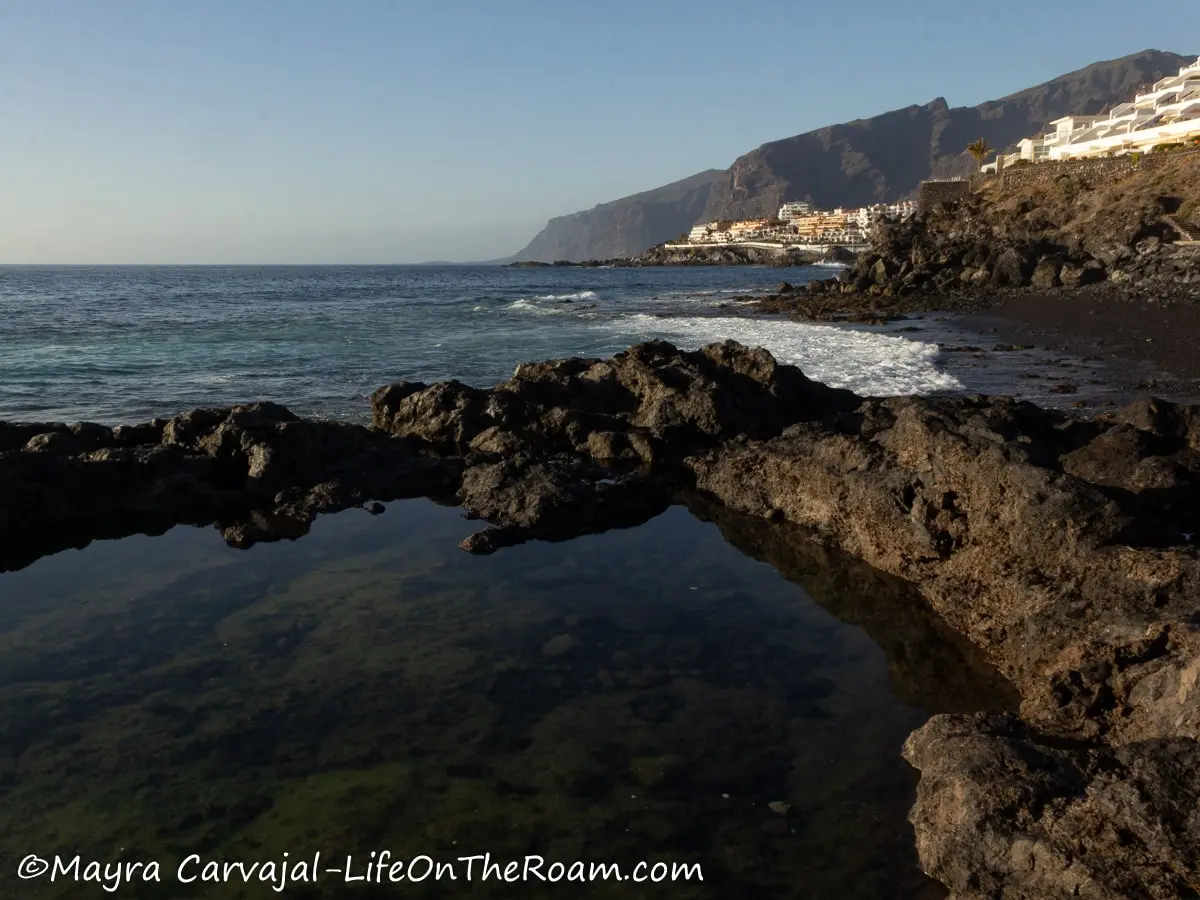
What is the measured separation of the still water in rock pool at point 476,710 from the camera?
5809 millimetres

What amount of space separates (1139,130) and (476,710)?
3419 inches

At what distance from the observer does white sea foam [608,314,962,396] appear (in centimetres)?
2336

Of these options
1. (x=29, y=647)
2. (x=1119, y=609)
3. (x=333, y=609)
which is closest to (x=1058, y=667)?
(x=1119, y=609)

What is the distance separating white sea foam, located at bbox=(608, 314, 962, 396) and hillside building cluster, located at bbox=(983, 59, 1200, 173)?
43616 mm

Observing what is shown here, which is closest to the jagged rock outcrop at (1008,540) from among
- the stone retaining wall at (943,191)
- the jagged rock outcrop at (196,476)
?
the jagged rock outcrop at (196,476)

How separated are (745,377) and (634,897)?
12022mm

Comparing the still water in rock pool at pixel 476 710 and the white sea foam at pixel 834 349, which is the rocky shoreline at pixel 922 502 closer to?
the still water in rock pool at pixel 476 710

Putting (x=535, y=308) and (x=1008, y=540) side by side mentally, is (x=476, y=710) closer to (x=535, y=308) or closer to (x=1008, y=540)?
(x=1008, y=540)

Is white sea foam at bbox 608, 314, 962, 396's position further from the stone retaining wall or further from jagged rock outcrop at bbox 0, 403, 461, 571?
the stone retaining wall

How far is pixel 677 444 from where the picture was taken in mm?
14750

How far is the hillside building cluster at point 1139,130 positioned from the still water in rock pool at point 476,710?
230 feet

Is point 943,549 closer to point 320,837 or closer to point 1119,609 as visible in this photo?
point 1119,609

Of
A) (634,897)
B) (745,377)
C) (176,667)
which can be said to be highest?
(745,377)

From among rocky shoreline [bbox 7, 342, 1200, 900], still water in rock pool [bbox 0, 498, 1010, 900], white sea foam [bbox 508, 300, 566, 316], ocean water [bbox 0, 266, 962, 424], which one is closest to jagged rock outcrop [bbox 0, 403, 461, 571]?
rocky shoreline [bbox 7, 342, 1200, 900]
